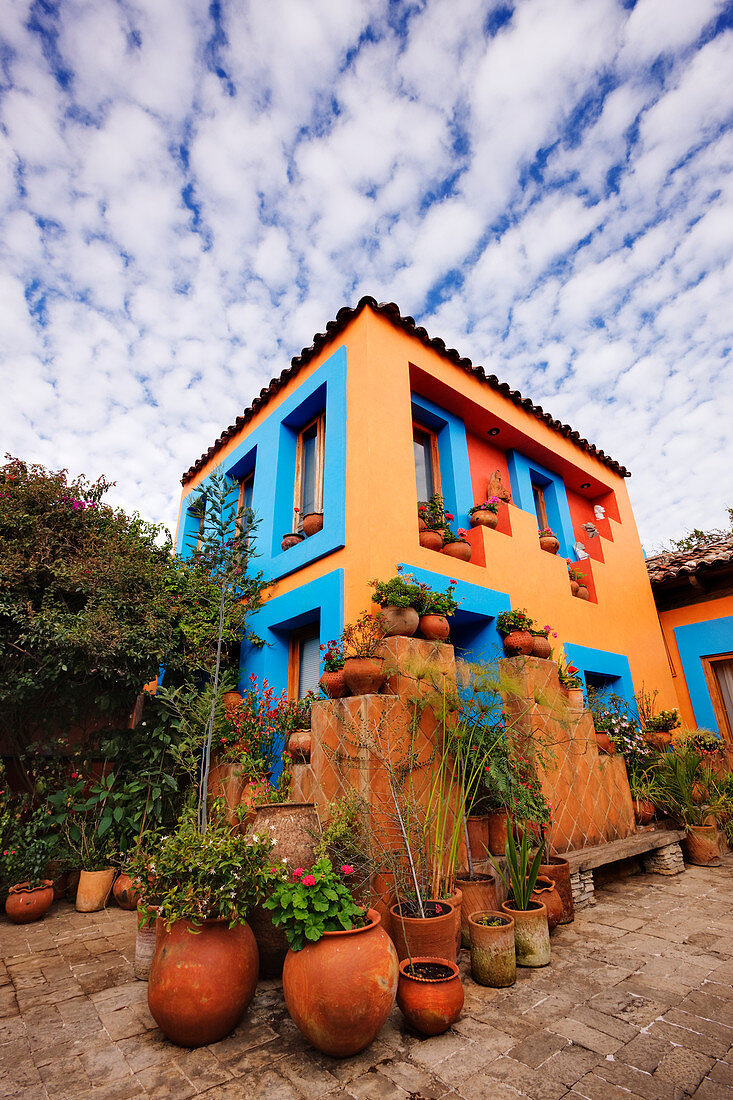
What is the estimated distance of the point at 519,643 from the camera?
5.47 meters

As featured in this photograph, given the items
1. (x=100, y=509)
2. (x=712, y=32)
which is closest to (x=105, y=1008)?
(x=100, y=509)

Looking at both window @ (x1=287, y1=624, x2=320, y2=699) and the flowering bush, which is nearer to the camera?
the flowering bush

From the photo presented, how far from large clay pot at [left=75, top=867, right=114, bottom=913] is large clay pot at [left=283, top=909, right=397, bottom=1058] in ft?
12.1

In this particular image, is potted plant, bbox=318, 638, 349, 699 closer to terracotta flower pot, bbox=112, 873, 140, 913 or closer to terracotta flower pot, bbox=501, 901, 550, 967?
terracotta flower pot, bbox=501, 901, 550, 967

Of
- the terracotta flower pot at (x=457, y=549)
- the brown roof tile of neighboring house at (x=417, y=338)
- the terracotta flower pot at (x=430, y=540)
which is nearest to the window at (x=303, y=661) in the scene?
the terracotta flower pot at (x=430, y=540)

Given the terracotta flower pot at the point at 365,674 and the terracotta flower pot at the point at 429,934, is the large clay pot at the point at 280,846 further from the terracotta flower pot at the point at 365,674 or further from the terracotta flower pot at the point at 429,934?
the terracotta flower pot at the point at 365,674

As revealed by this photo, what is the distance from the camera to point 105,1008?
2.90 metres

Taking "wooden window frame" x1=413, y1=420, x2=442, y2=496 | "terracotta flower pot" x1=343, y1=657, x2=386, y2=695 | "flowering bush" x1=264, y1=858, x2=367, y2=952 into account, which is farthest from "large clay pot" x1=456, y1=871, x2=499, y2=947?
"wooden window frame" x1=413, y1=420, x2=442, y2=496

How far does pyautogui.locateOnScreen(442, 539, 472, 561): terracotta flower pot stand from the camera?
597 centimetres

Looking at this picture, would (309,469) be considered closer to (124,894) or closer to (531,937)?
(124,894)

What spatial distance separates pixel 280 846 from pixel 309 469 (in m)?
5.16

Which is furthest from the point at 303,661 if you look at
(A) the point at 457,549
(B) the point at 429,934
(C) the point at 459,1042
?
(C) the point at 459,1042

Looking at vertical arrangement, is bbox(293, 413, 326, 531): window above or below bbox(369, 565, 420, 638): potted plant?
above

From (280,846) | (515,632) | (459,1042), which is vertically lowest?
(459,1042)
